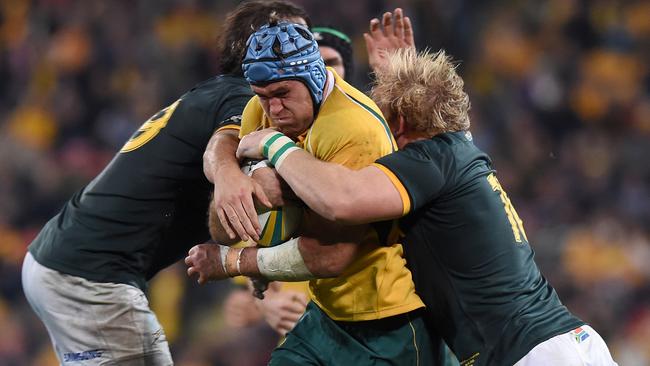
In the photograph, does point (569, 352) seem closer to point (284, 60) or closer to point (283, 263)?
point (283, 263)

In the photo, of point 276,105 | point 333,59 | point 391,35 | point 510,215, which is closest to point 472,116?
point 333,59

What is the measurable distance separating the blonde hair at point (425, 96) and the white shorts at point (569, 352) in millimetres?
853

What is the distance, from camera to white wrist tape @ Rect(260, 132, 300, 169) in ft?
12.2

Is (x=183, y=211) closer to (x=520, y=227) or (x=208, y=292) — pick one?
(x=520, y=227)

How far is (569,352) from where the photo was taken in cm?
371

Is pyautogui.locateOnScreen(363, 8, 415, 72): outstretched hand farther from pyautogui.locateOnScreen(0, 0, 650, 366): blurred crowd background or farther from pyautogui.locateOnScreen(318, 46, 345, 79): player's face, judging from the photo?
pyautogui.locateOnScreen(0, 0, 650, 366): blurred crowd background

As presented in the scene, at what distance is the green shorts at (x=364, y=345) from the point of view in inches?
159

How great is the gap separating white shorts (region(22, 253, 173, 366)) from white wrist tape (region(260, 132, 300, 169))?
121 centimetres

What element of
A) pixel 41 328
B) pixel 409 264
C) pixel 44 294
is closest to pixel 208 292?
pixel 41 328

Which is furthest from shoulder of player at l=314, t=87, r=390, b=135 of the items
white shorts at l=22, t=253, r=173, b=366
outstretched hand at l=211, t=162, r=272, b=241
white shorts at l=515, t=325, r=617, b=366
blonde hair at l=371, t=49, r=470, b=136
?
white shorts at l=22, t=253, r=173, b=366

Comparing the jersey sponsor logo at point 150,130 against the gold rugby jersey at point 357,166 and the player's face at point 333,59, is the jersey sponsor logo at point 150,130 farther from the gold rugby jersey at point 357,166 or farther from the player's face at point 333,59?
the player's face at point 333,59

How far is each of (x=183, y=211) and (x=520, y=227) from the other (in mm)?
1552

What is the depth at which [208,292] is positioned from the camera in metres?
9.09

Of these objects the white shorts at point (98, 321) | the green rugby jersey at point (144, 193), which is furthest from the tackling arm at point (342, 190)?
the white shorts at point (98, 321)
